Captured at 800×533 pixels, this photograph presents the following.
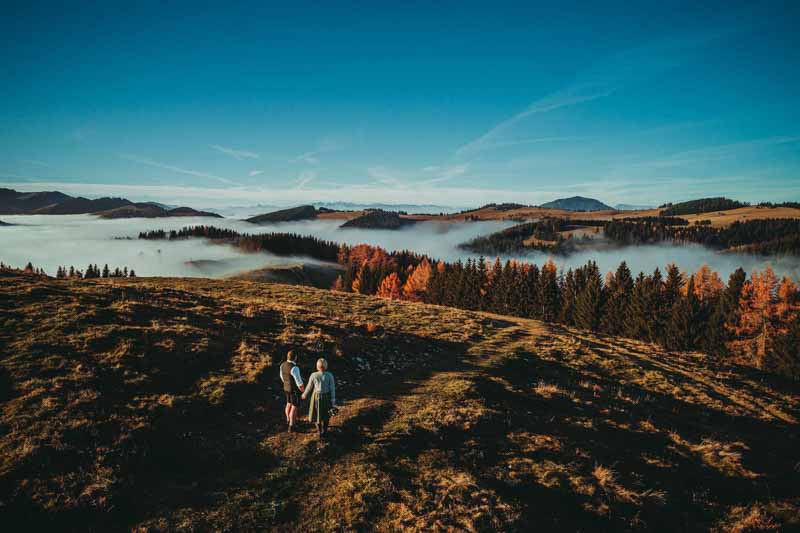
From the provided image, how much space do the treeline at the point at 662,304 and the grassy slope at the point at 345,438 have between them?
39263 millimetres

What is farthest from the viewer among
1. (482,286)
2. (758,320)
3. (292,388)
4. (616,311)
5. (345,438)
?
(482,286)

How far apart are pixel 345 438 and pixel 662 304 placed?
6859 cm

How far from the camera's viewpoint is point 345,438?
39.2ft

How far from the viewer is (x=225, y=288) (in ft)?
143

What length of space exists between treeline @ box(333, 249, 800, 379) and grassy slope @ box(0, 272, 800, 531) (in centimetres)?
3926

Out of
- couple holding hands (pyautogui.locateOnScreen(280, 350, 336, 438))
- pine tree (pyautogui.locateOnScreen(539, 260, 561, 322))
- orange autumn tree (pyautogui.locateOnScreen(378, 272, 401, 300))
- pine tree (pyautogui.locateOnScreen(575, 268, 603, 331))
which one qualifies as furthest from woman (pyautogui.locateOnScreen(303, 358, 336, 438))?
orange autumn tree (pyautogui.locateOnScreen(378, 272, 401, 300))

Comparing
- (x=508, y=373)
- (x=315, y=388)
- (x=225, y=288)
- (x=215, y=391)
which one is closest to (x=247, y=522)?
(x=315, y=388)

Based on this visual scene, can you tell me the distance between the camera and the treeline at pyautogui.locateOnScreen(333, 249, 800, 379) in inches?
2131

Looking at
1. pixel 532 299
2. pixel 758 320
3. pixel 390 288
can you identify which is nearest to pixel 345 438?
pixel 758 320

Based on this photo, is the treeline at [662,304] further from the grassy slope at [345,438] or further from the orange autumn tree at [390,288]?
the grassy slope at [345,438]

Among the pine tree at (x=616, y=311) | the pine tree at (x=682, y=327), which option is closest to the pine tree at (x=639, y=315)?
the pine tree at (x=616, y=311)

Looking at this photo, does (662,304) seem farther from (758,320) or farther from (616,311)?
(758,320)

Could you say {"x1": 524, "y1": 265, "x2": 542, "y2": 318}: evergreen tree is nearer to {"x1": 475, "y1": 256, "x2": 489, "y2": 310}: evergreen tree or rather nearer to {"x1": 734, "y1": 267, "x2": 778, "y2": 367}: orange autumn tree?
{"x1": 475, "y1": 256, "x2": 489, "y2": 310}: evergreen tree

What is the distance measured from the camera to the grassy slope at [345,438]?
28.6 ft
